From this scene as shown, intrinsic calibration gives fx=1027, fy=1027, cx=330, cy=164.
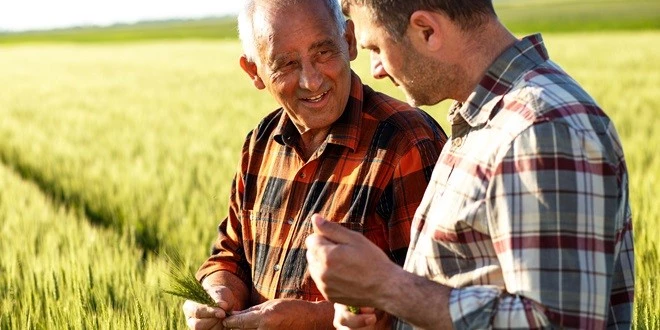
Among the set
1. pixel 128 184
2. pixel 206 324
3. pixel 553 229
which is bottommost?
pixel 128 184

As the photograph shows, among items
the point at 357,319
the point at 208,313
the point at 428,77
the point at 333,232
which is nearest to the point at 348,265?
the point at 333,232

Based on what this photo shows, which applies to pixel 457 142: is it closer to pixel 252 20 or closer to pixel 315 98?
pixel 315 98

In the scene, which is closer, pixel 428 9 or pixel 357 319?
pixel 428 9

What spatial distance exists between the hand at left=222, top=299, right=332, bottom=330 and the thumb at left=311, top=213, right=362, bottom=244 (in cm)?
60

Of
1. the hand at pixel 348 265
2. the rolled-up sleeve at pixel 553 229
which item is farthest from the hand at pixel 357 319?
the rolled-up sleeve at pixel 553 229

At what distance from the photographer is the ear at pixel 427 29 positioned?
1.57m

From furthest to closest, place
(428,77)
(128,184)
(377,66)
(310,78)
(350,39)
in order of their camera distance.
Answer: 1. (128,184)
2. (350,39)
3. (310,78)
4. (377,66)
5. (428,77)

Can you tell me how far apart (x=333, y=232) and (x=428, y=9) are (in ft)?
1.21

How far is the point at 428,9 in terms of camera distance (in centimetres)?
157

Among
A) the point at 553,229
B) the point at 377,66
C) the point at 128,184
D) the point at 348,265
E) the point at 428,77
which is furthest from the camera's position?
the point at 128,184

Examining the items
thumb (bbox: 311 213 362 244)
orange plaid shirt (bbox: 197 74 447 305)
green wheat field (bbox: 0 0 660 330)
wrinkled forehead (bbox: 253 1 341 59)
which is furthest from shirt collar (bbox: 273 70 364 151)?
thumb (bbox: 311 213 362 244)

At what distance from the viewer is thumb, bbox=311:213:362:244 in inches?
60.2

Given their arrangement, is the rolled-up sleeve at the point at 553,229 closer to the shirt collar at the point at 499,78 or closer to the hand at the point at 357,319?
the shirt collar at the point at 499,78

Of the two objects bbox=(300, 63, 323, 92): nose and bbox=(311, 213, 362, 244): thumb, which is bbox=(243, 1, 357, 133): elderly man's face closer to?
bbox=(300, 63, 323, 92): nose
